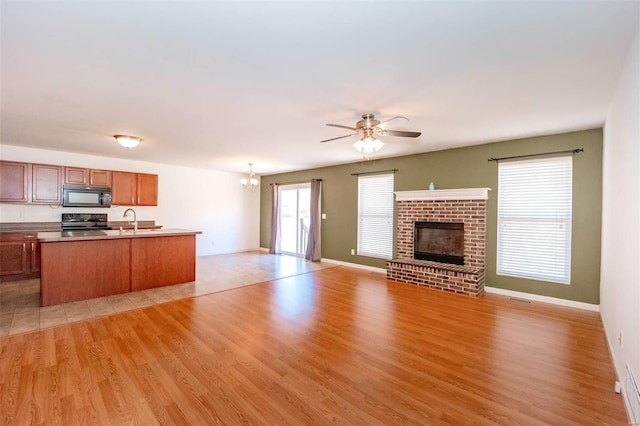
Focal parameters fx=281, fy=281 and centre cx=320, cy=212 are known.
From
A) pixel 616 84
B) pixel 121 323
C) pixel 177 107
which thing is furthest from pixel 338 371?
pixel 616 84

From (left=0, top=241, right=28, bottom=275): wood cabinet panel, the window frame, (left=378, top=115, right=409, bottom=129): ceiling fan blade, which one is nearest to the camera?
(left=378, top=115, right=409, bottom=129): ceiling fan blade

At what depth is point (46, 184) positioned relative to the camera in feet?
17.9

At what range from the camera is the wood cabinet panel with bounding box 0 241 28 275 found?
4.91 meters

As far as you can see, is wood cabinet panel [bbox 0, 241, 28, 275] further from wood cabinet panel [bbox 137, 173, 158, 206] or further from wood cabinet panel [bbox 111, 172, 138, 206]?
wood cabinet panel [bbox 137, 173, 158, 206]

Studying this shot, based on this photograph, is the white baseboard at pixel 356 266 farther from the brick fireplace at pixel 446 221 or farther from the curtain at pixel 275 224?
the curtain at pixel 275 224

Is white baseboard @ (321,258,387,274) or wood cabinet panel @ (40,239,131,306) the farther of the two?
white baseboard @ (321,258,387,274)

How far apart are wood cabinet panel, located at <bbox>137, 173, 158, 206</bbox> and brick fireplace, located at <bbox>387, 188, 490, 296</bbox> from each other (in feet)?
18.6

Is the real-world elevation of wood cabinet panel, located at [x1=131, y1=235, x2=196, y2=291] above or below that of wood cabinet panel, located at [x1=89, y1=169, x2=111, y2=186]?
below

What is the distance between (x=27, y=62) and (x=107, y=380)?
8.60 ft

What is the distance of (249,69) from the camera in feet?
7.70

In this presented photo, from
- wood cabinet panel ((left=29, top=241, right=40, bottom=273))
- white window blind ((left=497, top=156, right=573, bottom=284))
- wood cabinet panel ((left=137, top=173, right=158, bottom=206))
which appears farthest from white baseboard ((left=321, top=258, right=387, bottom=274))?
wood cabinet panel ((left=29, top=241, right=40, bottom=273))

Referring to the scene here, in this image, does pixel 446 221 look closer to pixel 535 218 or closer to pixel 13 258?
pixel 535 218

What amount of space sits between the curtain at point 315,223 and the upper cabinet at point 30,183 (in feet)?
17.5

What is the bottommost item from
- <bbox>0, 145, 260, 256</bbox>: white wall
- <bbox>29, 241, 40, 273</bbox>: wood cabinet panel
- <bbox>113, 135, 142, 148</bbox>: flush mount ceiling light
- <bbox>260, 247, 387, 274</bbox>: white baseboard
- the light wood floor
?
the light wood floor
